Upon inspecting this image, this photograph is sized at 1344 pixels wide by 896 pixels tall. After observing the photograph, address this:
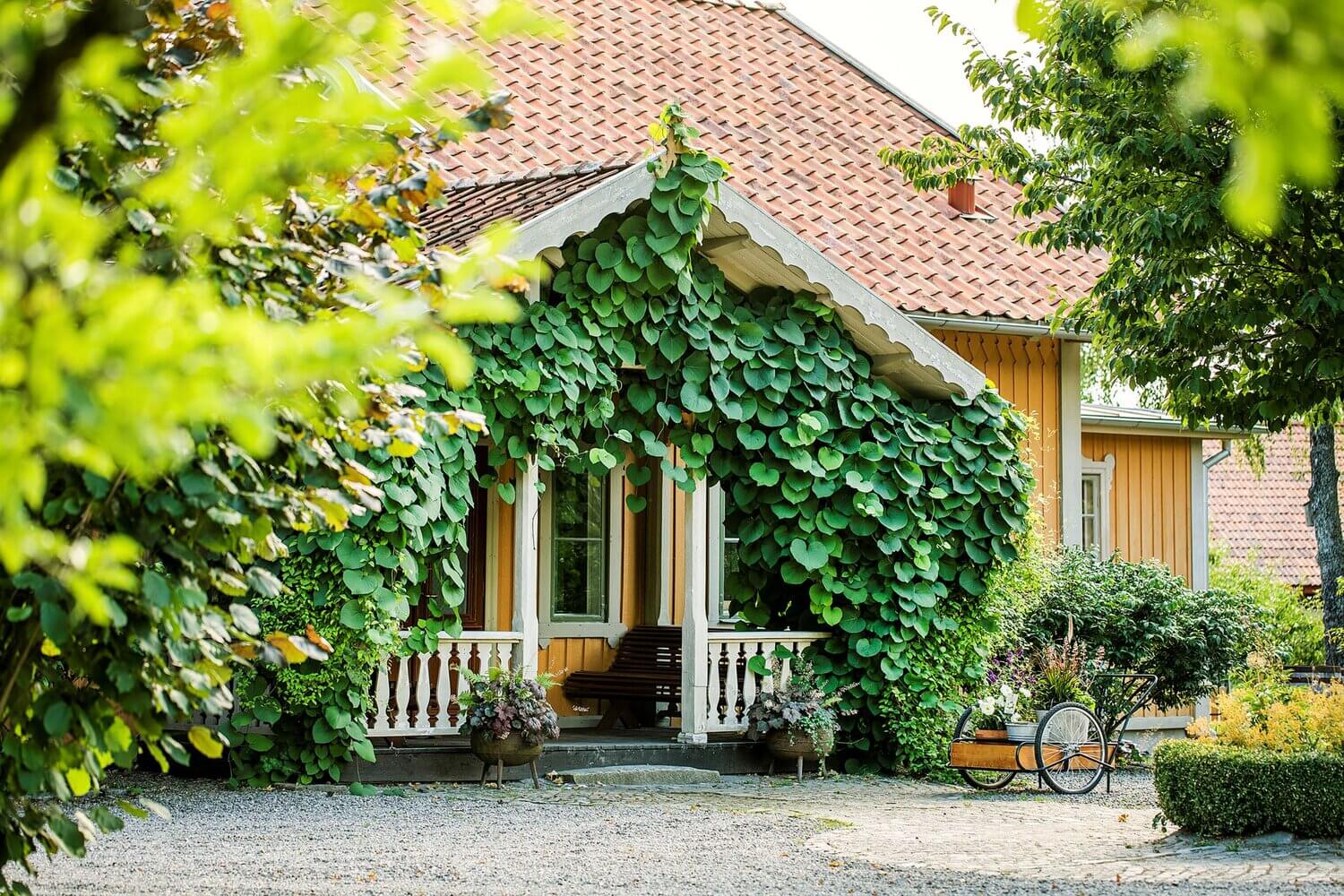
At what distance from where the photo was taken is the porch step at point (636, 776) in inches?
421

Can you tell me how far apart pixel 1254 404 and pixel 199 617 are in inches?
305

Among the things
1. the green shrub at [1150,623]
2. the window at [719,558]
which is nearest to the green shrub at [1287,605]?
the green shrub at [1150,623]

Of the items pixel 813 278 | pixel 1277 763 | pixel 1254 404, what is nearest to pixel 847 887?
pixel 1277 763

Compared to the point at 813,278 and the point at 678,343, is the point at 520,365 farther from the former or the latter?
the point at 813,278

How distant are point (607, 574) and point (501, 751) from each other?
3.78m

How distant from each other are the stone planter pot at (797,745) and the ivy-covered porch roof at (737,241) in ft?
9.76

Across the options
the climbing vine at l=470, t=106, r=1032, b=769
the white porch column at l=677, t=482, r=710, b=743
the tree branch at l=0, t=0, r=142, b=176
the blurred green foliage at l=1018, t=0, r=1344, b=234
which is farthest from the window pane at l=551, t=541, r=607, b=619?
the blurred green foliage at l=1018, t=0, r=1344, b=234

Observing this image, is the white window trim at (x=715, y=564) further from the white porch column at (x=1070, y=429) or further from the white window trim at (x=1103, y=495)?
the white window trim at (x=1103, y=495)

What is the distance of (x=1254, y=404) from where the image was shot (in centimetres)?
981

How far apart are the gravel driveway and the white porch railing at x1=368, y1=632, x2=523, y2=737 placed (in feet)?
1.56

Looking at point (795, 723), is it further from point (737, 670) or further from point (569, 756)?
point (569, 756)

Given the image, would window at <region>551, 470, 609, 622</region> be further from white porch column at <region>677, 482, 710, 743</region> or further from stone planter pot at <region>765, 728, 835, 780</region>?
stone planter pot at <region>765, 728, 835, 780</region>

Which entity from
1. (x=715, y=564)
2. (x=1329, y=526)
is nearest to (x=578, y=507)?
(x=715, y=564)

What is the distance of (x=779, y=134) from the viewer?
16266mm
